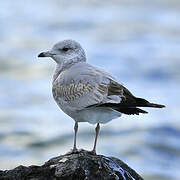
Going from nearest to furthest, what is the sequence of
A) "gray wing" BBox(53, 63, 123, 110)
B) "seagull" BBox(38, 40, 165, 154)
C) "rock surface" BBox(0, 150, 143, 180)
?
"rock surface" BBox(0, 150, 143, 180)
"seagull" BBox(38, 40, 165, 154)
"gray wing" BBox(53, 63, 123, 110)

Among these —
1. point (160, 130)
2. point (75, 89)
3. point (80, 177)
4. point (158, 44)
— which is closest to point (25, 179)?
point (80, 177)

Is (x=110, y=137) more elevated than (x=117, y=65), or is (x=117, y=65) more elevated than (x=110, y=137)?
(x=117, y=65)

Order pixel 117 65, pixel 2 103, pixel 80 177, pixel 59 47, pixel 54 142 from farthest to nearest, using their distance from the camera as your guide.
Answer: pixel 117 65, pixel 2 103, pixel 54 142, pixel 59 47, pixel 80 177

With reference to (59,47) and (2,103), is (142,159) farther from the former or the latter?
(59,47)

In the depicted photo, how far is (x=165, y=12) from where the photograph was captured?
34.2 meters

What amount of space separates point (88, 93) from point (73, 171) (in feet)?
3.39

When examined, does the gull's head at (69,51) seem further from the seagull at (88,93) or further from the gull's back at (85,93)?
the gull's back at (85,93)

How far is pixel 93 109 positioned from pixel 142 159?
12387 mm

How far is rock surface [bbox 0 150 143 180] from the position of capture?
29.6 feet

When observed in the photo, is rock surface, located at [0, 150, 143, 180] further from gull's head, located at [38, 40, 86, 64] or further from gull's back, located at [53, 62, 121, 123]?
gull's head, located at [38, 40, 86, 64]

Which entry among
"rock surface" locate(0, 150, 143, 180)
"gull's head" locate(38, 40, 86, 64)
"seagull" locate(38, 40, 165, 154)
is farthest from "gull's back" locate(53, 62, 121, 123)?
"rock surface" locate(0, 150, 143, 180)

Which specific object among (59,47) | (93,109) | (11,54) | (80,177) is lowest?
(80,177)

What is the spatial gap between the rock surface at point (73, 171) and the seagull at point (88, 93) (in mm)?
425

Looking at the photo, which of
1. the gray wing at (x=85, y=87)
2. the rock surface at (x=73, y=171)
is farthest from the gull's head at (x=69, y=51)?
the rock surface at (x=73, y=171)
